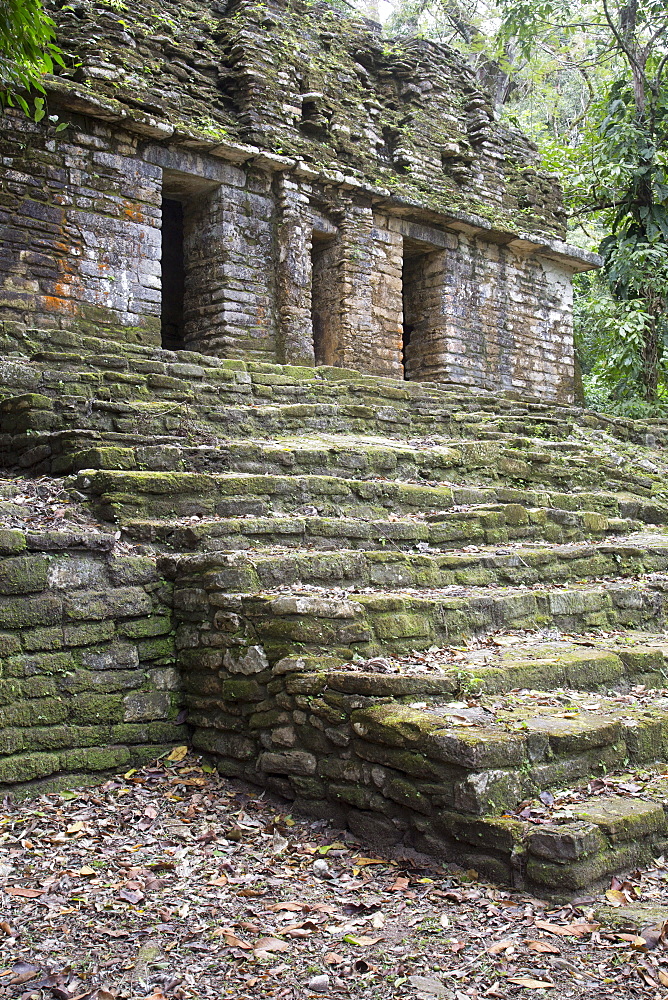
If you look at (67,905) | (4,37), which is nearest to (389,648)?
(67,905)

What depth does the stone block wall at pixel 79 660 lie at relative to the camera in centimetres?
446

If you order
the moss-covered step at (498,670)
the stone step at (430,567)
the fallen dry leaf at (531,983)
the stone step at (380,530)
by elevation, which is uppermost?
the stone step at (380,530)

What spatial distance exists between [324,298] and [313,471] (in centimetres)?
657

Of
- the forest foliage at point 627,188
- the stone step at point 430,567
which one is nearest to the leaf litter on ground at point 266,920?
the stone step at point 430,567

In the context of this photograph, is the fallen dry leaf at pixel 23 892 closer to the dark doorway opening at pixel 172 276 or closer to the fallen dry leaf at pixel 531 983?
the fallen dry leaf at pixel 531 983

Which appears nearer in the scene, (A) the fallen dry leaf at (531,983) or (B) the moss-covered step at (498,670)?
(A) the fallen dry leaf at (531,983)

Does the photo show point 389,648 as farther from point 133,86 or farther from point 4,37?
point 133,86

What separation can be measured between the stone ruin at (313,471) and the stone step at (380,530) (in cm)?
2

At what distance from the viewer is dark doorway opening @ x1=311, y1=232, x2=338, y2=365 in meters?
13.1

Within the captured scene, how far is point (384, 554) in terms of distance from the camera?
5.64m

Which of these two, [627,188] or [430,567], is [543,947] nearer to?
[430,567]

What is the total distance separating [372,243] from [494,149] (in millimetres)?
4415

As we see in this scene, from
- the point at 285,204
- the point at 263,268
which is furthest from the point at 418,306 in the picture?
the point at 263,268

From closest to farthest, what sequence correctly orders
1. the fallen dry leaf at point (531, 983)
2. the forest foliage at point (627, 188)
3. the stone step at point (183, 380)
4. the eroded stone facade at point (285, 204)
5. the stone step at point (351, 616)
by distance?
the fallen dry leaf at point (531, 983), the stone step at point (351, 616), the stone step at point (183, 380), the eroded stone facade at point (285, 204), the forest foliage at point (627, 188)
